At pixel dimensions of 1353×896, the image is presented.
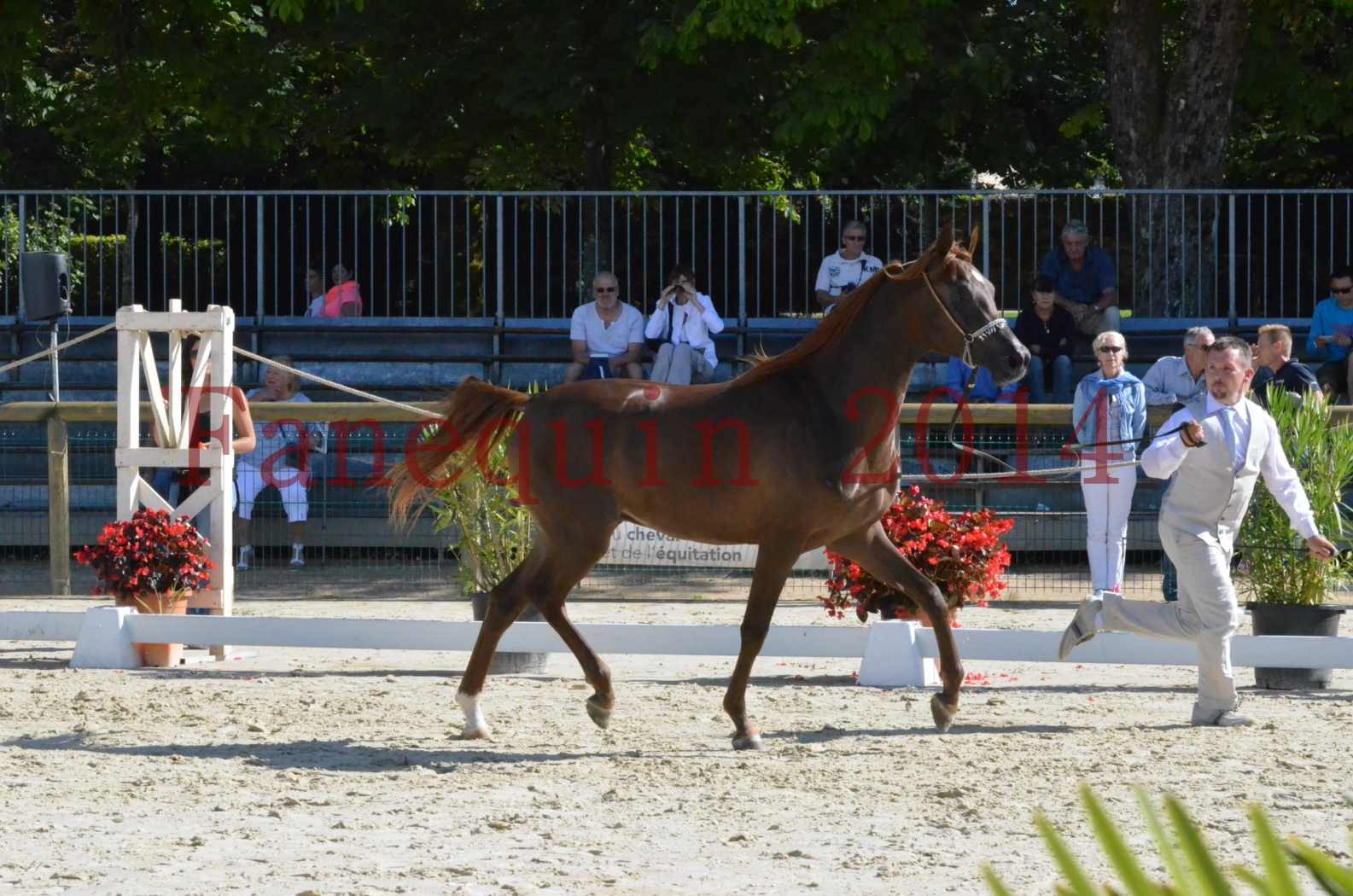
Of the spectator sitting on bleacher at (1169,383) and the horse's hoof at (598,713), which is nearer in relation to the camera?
Result: the horse's hoof at (598,713)

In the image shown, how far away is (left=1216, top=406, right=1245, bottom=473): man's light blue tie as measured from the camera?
7.15 meters

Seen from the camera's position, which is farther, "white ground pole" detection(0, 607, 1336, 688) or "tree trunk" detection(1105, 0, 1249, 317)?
"tree trunk" detection(1105, 0, 1249, 317)

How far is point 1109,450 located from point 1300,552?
224 cm

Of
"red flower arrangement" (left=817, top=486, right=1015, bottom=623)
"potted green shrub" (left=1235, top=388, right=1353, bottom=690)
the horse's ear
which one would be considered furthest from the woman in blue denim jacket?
the horse's ear

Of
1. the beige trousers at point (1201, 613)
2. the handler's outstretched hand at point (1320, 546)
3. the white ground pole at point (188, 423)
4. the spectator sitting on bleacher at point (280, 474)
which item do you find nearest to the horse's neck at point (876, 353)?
the beige trousers at point (1201, 613)

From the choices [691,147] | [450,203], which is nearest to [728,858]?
[450,203]

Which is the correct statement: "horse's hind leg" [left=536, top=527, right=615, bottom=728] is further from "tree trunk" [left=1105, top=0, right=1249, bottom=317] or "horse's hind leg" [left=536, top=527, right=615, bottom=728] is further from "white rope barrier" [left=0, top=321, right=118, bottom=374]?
"tree trunk" [left=1105, top=0, right=1249, bottom=317]

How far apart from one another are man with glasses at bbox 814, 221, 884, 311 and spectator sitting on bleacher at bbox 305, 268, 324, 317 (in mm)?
4741

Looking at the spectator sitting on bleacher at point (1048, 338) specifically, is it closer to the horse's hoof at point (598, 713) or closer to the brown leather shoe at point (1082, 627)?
the brown leather shoe at point (1082, 627)

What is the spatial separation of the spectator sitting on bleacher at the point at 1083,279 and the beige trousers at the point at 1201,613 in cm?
720

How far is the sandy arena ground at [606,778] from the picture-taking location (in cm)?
480

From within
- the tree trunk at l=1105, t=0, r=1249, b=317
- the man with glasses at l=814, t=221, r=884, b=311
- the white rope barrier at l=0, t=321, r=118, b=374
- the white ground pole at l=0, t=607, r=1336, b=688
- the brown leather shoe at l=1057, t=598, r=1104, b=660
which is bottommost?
the white ground pole at l=0, t=607, r=1336, b=688

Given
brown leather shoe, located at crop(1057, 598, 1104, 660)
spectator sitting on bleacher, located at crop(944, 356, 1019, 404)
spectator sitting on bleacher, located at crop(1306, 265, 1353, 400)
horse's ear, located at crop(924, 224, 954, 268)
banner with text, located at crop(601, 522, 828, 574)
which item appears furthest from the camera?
spectator sitting on bleacher, located at crop(1306, 265, 1353, 400)

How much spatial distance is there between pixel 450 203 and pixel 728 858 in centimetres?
1186
